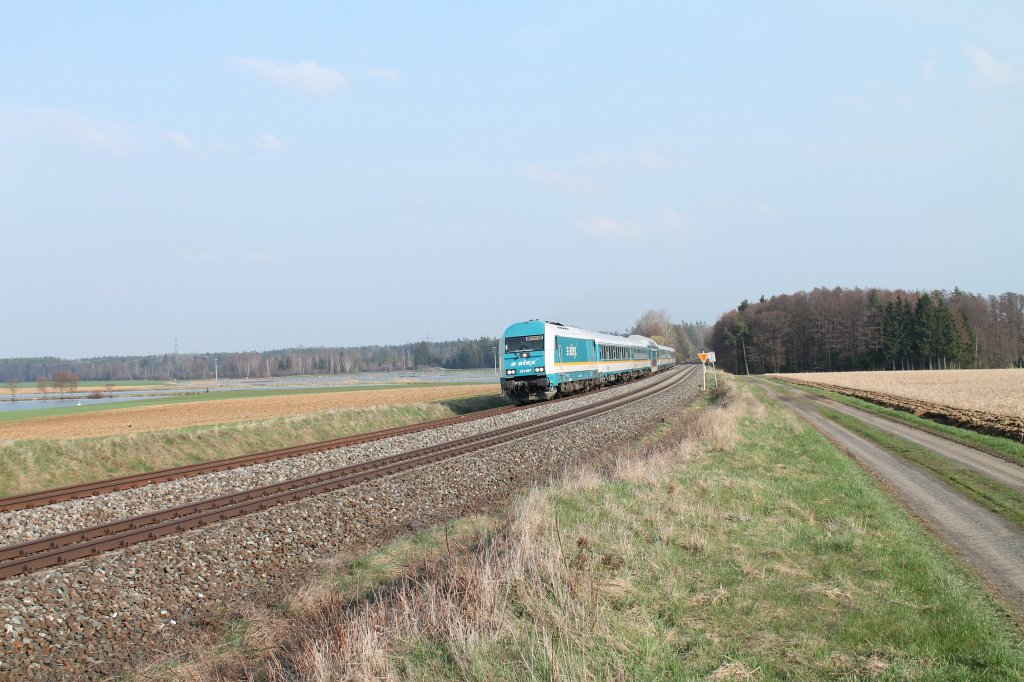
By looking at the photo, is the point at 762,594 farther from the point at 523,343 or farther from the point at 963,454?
the point at 523,343

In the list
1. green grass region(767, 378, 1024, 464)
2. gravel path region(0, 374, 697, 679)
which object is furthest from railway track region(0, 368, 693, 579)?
green grass region(767, 378, 1024, 464)

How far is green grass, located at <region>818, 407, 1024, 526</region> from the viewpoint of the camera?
11.0 m

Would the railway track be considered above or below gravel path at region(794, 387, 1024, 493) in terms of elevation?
→ above

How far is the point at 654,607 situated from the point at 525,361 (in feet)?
87.1

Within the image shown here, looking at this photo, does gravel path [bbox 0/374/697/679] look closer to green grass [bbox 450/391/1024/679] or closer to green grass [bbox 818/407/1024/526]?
green grass [bbox 450/391/1024/679]

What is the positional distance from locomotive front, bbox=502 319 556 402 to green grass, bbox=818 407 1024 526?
14193mm

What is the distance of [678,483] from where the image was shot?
11.9 metres

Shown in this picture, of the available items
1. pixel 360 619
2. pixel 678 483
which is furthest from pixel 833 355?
pixel 360 619

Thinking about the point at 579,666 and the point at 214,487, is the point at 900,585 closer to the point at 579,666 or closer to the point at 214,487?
the point at 579,666

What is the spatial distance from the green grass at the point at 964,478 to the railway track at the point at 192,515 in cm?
1135

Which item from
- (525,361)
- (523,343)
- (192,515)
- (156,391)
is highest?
(523,343)

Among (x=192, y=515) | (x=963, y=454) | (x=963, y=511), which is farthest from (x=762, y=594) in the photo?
(x=963, y=454)

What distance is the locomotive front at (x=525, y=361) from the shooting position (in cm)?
3255

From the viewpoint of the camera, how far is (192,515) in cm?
1172
